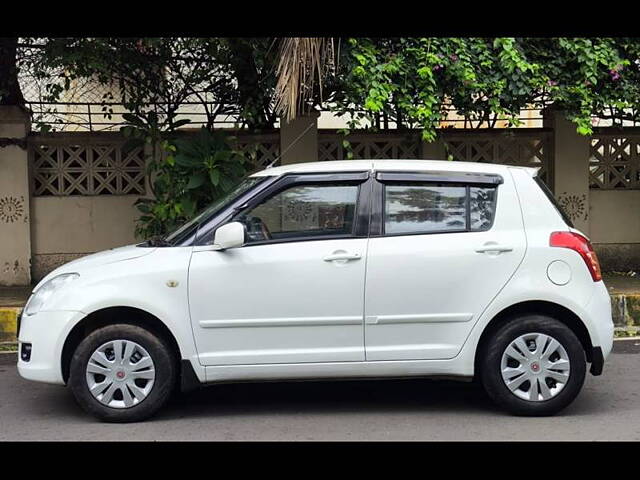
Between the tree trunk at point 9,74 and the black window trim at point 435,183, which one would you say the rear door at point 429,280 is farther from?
the tree trunk at point 9,74

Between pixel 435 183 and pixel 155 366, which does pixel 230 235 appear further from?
pixel 435 183

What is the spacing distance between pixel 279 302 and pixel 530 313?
5.59 ft

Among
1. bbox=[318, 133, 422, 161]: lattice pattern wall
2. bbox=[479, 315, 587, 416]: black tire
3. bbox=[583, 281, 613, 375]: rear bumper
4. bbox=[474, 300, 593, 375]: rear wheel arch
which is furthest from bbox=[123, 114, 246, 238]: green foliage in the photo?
bbox=[583, 281, 613, 375]: rear bumper

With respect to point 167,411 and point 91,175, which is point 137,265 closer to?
point 167,411

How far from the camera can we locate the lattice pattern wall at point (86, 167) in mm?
10219

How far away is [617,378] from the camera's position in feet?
21.9

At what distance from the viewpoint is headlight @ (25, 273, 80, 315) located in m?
5.49

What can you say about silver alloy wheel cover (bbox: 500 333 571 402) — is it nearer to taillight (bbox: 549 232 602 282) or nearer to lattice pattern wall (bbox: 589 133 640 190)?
taillight (bbox: 549 232 602 282)

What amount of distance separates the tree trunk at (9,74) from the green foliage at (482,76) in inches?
155

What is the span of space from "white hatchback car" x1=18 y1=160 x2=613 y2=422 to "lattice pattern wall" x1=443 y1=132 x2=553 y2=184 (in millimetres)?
5024

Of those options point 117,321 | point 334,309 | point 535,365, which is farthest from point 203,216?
point 535,365

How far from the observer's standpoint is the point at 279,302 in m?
5.43


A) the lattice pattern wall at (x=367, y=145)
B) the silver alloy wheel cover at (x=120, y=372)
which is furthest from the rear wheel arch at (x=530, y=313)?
the lattice pattern wall at (x=367, y=145)

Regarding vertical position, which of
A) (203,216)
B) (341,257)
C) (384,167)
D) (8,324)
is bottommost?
(8,324)
